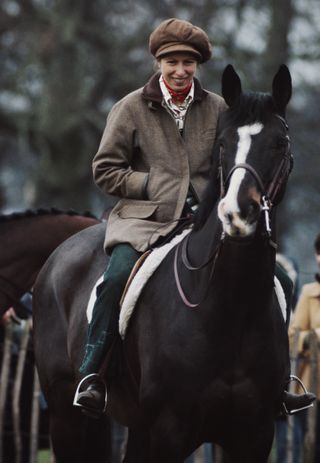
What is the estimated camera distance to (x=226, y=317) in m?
6.05

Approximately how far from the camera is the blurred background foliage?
21.9 m

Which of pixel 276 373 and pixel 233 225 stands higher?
pixel 233 225

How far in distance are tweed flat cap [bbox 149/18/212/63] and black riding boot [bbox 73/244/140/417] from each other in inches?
49.0

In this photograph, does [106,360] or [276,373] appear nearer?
[276,373]

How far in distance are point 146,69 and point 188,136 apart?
16.5m

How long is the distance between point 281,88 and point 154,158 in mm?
1194

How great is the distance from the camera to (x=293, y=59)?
72.5ft

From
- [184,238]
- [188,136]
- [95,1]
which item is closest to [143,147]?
[188,136]

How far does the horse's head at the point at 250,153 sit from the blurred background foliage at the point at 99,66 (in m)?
15.2

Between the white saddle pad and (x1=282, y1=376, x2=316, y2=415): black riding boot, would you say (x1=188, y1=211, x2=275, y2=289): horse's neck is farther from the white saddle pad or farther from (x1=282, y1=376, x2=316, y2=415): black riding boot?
(x1=282, y1=376, x2=316, y2=415): black riding boot

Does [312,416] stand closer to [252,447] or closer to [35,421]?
[35,421]

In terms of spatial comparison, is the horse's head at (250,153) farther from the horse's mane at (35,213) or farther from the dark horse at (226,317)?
the horse's mane at (35,213)

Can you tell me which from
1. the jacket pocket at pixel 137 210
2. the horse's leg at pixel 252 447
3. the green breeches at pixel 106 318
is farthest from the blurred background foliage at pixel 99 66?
the horse's leg at pixel 252 447

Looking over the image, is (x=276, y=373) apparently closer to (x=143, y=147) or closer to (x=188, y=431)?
(x=188, y=431)
